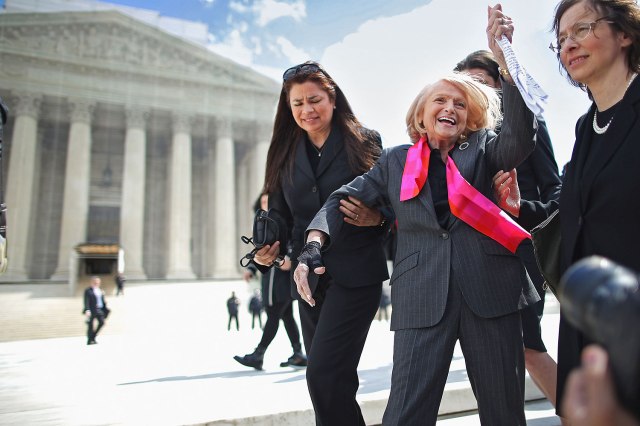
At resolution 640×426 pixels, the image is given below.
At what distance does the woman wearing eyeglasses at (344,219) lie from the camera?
222 centimetres

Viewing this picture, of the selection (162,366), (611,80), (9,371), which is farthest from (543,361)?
(9,371)

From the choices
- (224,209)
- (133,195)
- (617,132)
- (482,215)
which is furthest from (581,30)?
(224,209)

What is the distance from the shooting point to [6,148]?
31.1 meters

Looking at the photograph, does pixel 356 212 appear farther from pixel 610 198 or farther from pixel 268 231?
pixel 610 198

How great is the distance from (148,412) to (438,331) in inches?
80.3

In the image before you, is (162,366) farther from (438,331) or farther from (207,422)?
(438,331)

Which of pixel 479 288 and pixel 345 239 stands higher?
pixel 345 239

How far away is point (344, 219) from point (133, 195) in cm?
Result: 3265

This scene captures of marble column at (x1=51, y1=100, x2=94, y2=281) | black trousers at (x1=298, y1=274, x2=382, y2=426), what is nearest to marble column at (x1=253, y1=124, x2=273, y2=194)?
marble column at (x1=51, y1=100, x2=94, y2=281)

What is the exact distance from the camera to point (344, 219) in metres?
2.23

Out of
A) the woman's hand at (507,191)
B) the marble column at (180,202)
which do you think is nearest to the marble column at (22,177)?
the marble column at (180,202)

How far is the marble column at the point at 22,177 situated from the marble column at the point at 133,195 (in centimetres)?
543

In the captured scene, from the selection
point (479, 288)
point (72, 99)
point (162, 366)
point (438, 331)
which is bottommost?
point (162, 366)

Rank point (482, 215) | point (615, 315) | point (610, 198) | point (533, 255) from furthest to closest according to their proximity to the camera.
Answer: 1. point (533, 255)
2. point (482, 215)
3. point (610, 198)
4. point (615, 315)
